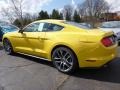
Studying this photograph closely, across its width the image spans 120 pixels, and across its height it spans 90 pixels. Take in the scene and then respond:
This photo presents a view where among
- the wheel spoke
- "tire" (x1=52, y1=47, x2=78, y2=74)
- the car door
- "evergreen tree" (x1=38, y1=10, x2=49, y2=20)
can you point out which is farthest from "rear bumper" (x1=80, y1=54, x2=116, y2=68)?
"evergreen tree" (x1=38, y1=10, x2=49, y2=20)

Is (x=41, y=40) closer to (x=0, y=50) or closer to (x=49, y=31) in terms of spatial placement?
(x=49, y=31)

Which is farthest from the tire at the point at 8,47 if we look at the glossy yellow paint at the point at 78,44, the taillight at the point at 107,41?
the taillight at the point at 107,41

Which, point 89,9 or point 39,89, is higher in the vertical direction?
point 89,9

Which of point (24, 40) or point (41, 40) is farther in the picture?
point (24, 40)

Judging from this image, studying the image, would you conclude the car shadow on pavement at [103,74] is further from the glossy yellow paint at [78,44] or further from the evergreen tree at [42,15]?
the evergreen tree at [42,15]

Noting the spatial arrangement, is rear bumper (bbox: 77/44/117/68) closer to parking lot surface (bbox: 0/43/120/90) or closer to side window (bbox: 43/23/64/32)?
parking lot surface (bbox: 0/43/120/90)

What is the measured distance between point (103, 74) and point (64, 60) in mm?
1055

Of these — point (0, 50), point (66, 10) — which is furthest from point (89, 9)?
A: point (0, 50)

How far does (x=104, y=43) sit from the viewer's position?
210 inches

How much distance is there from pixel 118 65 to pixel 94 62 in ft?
4.58

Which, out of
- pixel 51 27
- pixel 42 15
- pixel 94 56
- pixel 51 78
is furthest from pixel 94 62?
pixel 42 15

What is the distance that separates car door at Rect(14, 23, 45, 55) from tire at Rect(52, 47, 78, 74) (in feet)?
2.36

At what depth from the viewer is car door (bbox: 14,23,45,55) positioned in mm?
6626

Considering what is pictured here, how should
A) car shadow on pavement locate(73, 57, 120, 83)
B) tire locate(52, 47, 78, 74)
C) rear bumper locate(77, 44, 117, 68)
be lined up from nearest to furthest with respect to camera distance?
rear bumper locate(77, 44, 117, 68) < car shadow on pavement locate(73, 57, 120, 83) < tire locate(52, 47, 78, 74)
